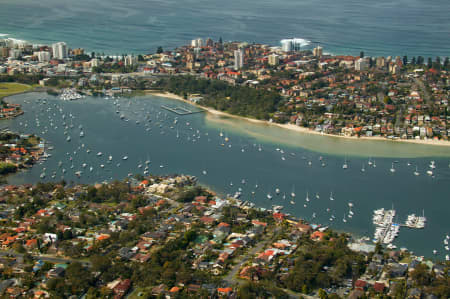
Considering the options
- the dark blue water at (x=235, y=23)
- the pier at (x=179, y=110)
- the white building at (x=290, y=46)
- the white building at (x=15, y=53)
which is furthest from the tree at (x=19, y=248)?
the white building at (x=290, y=46)

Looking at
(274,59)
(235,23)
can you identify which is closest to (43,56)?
(274,59)

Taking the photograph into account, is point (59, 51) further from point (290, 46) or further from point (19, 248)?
point (19, 248)

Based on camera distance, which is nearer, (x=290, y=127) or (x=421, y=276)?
(x=421, y=276)

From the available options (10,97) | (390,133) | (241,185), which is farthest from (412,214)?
(10,97)

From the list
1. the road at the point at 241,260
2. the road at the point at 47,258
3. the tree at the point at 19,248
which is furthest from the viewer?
the tree at the point at 19,248

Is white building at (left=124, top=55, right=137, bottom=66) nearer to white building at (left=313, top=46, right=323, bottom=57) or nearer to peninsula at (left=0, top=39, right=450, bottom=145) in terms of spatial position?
peninsula at (left=0, top=39, right=450, bottom=145)

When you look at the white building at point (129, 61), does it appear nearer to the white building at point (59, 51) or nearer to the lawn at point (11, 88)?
the white building at point (59, 51)

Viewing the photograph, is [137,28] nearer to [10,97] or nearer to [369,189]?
[10,97]

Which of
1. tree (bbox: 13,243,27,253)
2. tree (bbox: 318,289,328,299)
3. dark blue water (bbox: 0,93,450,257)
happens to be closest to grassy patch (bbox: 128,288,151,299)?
tree (bbox: 13,243,27,253)
